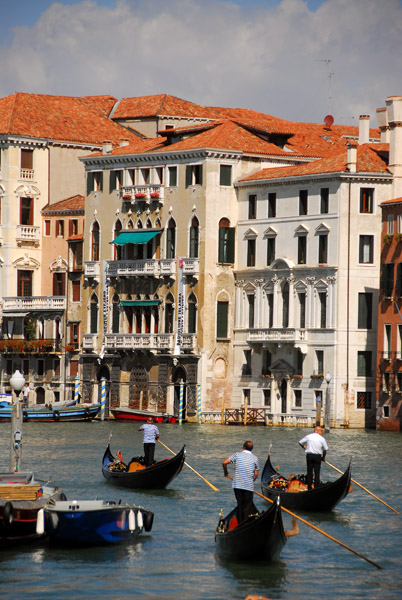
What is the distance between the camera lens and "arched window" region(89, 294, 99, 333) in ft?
227

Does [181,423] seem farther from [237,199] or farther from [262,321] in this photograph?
[237,199]

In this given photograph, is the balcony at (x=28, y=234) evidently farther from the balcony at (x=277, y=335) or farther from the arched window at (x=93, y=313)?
the balcony at (x=277, y=335)

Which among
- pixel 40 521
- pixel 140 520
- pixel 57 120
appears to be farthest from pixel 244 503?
pixel 57 120

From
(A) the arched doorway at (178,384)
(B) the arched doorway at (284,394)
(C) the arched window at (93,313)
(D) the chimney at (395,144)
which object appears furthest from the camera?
(C) the arched window at (93,313)

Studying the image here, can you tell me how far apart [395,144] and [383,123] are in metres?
4.95

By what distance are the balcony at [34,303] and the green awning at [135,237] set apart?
467 cm

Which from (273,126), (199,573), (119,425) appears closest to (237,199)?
(273,126)

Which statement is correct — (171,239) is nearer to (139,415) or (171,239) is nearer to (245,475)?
(139,415)

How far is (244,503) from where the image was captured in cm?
2562

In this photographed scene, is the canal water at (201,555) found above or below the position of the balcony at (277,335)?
below

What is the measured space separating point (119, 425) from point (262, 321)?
273 inches

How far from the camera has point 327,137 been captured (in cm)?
7088

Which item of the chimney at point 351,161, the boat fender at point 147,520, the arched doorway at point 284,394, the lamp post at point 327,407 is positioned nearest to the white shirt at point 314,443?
the boat fender at point 147,520

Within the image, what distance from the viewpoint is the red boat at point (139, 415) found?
2493 inches
